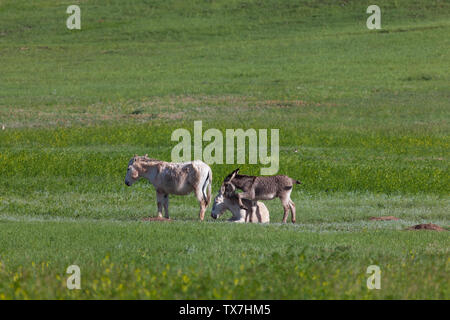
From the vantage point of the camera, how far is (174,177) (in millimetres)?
21781

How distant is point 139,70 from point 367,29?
2749 cm

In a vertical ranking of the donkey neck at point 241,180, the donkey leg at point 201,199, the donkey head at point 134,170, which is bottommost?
the donkey leg at point 201,199

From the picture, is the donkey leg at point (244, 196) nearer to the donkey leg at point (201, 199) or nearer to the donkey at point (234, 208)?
the donkey at point (234, 208)

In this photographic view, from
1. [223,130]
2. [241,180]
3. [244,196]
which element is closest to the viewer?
[244,196]

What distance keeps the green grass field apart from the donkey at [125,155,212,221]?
1.12m

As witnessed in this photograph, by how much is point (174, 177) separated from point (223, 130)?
1900cm

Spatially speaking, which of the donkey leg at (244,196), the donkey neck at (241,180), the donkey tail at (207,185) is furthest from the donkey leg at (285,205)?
the donkey tail at (207,185)

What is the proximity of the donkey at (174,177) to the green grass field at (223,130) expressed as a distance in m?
1.12

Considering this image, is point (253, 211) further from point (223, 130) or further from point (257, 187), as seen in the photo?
point (223, 130)

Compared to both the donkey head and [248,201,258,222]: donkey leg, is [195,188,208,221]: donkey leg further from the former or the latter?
the donkey head

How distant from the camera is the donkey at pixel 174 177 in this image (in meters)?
21.8

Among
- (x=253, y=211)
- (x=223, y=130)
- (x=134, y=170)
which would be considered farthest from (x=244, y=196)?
(x=223, y=130)

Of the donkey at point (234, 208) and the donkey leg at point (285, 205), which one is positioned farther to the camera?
the donkey leg at point (285, 205)
